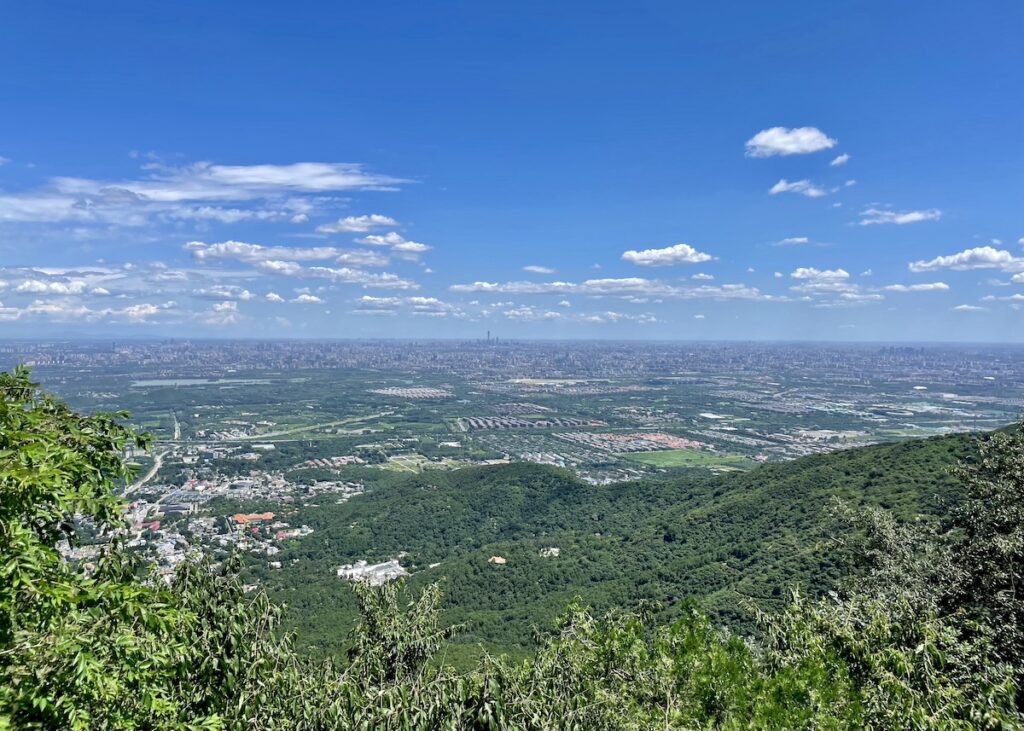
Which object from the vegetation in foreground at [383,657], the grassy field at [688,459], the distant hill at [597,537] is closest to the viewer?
the vegetation in foreground at [383,657]

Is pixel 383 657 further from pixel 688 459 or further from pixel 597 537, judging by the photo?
pixel 688 459

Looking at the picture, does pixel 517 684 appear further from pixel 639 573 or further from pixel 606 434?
pixel 606 434

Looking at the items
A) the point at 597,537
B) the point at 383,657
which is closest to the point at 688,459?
the point at 597,537

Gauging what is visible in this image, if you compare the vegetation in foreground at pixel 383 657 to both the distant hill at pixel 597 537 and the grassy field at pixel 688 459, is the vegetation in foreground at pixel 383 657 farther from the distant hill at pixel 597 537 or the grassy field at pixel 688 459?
the grassy field at pixel 688 459

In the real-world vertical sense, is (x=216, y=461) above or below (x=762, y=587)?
below

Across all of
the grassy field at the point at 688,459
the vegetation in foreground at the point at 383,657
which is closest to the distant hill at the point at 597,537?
the vegetation in foreground at the point at 383,657

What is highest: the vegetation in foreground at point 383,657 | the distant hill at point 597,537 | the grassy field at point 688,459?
the vegetation in foreground at point 383,657

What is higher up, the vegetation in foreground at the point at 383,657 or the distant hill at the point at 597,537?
the vegetation in foreground at the point at 383,657

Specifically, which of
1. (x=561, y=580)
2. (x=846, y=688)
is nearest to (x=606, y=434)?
(x=561, y=580)
